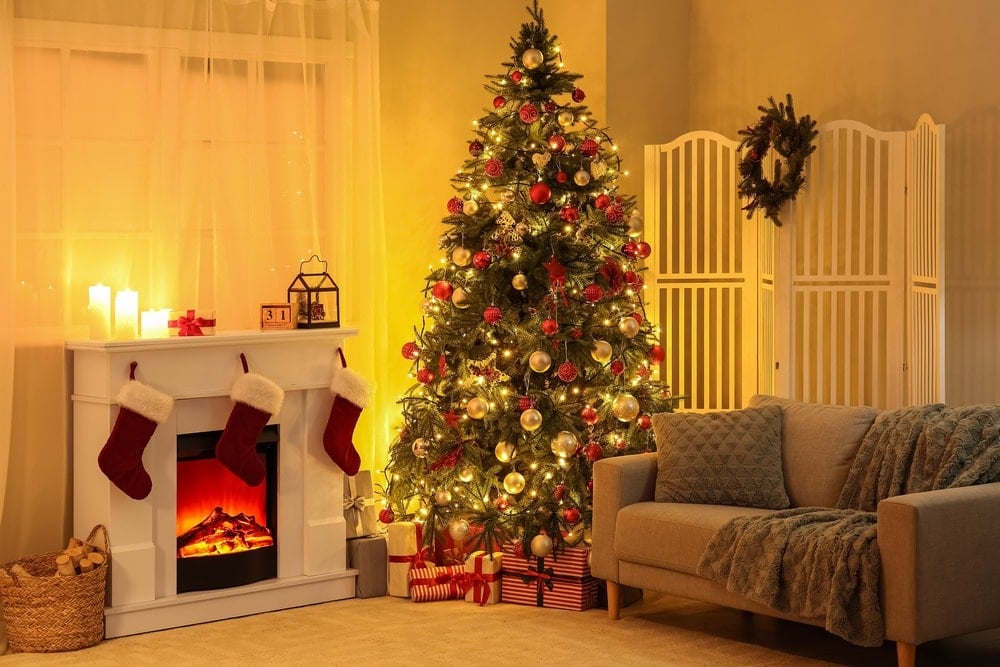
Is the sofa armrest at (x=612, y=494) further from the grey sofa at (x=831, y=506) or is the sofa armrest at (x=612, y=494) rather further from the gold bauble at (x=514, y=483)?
the gold bauble at (x=514, y=483)

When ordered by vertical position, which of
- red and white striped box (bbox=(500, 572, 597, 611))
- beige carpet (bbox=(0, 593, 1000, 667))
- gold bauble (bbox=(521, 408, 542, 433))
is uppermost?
gold bauble (bbox=(521, 408, 542, 433))

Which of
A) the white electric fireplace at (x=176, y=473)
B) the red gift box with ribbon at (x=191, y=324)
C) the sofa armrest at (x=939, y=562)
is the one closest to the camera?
the sofa armrest at (x=939, y=562)

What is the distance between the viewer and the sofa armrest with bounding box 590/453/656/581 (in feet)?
16.9

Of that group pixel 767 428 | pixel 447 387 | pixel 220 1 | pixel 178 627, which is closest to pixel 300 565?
pixel 178 627

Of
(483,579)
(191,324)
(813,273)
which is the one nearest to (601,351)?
(483,579)

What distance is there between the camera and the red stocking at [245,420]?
5262mm

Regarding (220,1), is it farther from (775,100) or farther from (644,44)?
(775,100)

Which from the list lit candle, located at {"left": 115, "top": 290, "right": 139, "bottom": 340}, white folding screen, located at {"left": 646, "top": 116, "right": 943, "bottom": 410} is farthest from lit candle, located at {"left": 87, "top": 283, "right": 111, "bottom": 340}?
white folding screen, located at {"left": 646, "top": 116, "right": 943, "bottom": 410}

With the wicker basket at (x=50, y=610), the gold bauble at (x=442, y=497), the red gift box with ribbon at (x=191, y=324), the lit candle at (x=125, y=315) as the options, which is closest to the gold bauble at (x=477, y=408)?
the gold bauble at (x=442, y=497)

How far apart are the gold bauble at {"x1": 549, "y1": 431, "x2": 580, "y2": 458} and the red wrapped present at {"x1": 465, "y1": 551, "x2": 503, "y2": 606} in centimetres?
57

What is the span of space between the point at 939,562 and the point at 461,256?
234 cm

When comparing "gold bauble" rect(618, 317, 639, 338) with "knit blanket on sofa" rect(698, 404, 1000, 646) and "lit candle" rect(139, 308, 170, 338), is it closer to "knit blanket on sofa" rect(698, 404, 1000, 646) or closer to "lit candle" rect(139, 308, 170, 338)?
"knit blanket on sofa" rect(698, 404, 1000, 646)

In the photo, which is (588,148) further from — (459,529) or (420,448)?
(459,529)

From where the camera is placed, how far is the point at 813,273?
6336mm
